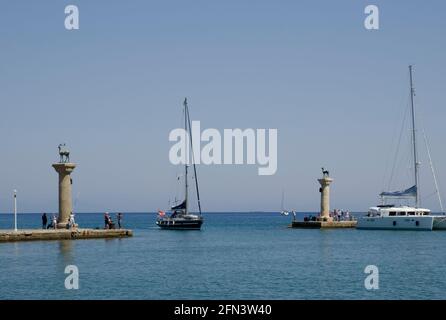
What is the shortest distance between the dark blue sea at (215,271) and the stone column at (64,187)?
13.0 feet

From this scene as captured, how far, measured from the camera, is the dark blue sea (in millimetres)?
34750

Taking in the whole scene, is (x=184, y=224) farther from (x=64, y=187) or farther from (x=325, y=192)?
(x=64, y=187)

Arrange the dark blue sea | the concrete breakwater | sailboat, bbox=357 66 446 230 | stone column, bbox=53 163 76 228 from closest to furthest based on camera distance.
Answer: the dark blue sea → the concrete breakwater → stone column, bbox=53 163 76 228 → sailboat, bbox=357 66 446 230

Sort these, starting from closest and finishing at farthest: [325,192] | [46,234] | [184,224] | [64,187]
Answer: [46,234] → [64,187] → [184,224] → [325,192]

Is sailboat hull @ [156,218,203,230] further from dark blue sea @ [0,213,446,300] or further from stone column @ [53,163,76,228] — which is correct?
stone column @ [53,163,76,228]

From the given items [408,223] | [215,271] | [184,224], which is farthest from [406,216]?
[215,271]

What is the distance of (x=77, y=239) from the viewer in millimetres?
66562

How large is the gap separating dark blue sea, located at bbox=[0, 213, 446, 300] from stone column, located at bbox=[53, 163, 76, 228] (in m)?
3.96

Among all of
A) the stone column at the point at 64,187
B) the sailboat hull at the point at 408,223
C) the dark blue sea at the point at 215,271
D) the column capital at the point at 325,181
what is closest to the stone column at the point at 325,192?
the column capital at the point at 325,181

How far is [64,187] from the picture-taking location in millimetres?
66750

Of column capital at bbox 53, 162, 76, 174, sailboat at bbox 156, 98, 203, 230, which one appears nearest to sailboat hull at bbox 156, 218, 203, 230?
sailboat at bbox 156, 98, 203, 230

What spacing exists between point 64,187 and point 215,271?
2689 cm
